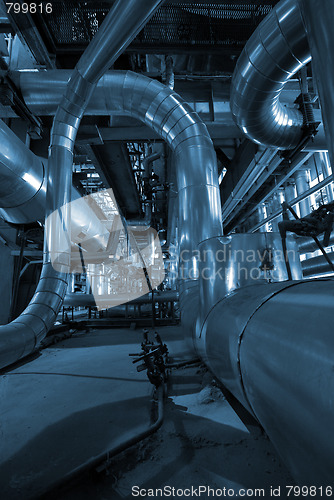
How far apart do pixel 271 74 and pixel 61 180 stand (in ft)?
4.86

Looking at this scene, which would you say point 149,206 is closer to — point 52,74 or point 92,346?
point 92,346

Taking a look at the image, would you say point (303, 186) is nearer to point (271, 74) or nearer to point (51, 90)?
point (271, 74)

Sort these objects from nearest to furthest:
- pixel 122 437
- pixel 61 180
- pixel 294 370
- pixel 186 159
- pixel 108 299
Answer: pixel 294 370, pixel 122 437, pixel 186 159, pixel 61 180, pixel 108 299

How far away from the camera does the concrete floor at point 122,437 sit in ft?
2.79

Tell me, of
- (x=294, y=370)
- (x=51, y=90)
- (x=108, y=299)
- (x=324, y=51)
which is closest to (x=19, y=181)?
(x=51, y=90)

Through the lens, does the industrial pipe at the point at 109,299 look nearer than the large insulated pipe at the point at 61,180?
No

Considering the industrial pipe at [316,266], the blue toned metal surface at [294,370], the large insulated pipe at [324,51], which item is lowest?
the blue toned metal surface at [294,370]

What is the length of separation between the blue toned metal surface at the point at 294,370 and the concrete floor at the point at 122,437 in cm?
37

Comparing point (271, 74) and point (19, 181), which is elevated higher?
point (271, 74)

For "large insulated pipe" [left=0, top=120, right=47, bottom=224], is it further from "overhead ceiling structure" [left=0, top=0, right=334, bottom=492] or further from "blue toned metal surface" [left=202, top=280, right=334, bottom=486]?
"blue toned metal surface" [left=202, top=280, right=334, bottom=486]

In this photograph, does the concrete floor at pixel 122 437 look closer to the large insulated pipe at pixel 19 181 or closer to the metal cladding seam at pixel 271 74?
the large insulated pipe at pixel 19 181

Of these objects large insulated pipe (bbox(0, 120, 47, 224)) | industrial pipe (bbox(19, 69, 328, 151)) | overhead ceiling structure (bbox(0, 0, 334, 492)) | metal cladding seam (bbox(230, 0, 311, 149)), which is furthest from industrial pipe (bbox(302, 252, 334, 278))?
large insulated pipe (bbox(0, 120, 47, 224))

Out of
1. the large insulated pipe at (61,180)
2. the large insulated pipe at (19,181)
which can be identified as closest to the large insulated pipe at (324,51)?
the large insulated pipe at (61,180)

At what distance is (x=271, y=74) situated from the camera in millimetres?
1414
